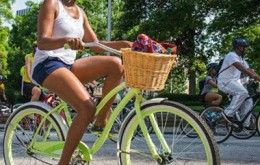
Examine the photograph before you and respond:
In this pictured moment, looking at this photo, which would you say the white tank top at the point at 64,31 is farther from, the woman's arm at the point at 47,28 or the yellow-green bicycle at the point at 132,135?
the yellow-green bicycle at the point at 132,135

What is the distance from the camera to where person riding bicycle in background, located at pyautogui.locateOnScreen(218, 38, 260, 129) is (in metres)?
9.77

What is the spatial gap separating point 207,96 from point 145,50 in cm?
756

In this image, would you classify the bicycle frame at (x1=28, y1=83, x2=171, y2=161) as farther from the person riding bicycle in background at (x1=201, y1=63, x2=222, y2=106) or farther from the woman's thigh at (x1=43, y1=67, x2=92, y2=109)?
the person riding bicycle in background at (x1=201, y1=63, x2=222, y2=106)

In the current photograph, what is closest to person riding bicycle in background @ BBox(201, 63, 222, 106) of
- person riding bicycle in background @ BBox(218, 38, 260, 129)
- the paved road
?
person riding bicycle in background @ BBox(218, 38, 260, 129)

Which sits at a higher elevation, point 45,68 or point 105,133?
point 45,68

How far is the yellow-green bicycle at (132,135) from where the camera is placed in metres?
3.99

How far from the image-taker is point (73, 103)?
14.2ft

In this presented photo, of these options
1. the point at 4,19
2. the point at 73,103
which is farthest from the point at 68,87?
the point at 4,19

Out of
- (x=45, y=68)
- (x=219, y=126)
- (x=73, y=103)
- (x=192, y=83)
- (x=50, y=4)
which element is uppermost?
(x=50, y=4)

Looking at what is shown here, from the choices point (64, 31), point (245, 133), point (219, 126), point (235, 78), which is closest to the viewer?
point (64, 31)

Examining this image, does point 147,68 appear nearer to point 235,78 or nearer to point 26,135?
point 26,135

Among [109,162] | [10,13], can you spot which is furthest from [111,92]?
[10,13]

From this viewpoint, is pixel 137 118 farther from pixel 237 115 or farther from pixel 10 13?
pixel 10 13

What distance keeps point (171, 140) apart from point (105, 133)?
1.57 feet
